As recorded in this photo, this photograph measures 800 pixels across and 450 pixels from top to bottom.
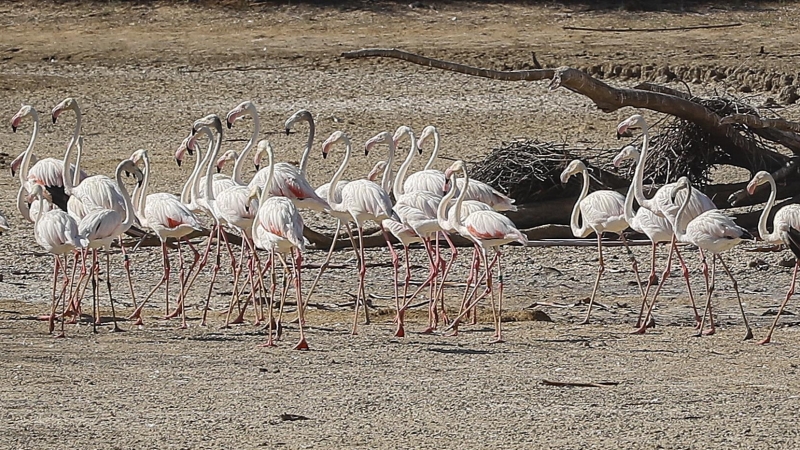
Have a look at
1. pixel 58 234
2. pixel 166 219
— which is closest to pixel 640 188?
pixel 166 219

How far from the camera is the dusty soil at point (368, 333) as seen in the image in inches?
283

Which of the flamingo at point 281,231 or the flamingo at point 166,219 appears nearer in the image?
the flamingo at point 281,231

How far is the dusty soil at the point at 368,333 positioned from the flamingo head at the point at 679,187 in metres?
0.88

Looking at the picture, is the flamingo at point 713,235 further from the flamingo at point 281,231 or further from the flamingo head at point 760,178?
the flamingo at point 281,231

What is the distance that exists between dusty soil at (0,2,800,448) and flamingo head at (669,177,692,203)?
881mm

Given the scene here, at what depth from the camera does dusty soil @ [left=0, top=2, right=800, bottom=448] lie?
718 cm

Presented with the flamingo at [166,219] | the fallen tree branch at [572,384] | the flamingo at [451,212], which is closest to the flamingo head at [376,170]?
the flamingo at [451,212]

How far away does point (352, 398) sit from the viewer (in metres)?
7.77

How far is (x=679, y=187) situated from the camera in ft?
33.5

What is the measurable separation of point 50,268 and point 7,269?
0.34 m

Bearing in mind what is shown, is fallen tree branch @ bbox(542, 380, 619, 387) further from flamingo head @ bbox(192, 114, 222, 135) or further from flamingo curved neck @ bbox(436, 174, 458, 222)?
flamingo head @ bbox(192, 114, 222, 135)

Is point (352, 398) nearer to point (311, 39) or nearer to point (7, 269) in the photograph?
point (7, 269)

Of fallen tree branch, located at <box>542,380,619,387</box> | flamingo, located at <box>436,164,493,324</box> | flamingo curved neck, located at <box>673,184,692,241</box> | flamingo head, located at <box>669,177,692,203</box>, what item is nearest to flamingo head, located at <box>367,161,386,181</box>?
flamingo, located at <box>436,164,493,324</box>

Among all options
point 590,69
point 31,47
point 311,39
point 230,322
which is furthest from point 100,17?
point 230,322
